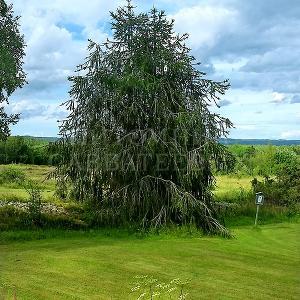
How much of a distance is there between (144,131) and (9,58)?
184 inches

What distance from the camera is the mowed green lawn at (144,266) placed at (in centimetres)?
873

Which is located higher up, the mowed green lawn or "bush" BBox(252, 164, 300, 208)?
"bush" BBox(252, 164, 300, 208)

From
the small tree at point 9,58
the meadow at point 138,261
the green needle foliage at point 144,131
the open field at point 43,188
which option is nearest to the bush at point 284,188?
the open field at point 43,188

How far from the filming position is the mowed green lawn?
8734 mm

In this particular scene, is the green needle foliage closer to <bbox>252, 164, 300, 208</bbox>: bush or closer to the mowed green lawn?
the mowed green lawn

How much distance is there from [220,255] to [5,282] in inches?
→ 210

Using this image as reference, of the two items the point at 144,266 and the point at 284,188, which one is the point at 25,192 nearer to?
the point at 284,188

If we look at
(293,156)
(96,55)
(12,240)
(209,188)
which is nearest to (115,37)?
(96,55)

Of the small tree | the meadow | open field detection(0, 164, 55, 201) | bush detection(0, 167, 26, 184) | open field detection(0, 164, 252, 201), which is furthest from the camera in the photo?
bush detection(0, 167, 26, 184)

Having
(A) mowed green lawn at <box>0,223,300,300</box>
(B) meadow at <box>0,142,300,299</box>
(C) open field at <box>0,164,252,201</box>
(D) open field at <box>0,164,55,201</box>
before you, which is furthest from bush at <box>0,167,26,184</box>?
(A) mowed green lawn at <box>0,223,300,300</box>

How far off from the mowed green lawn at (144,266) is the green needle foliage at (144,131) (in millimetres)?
1747

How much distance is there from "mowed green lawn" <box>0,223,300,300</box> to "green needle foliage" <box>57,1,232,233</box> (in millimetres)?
1747

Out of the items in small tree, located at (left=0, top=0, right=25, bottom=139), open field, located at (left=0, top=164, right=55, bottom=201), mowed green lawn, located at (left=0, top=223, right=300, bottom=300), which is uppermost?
small tree, located at (left=0, top=0, right=25, bottom=139)

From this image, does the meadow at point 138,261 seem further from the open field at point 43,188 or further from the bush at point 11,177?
the bush at point 11,177
